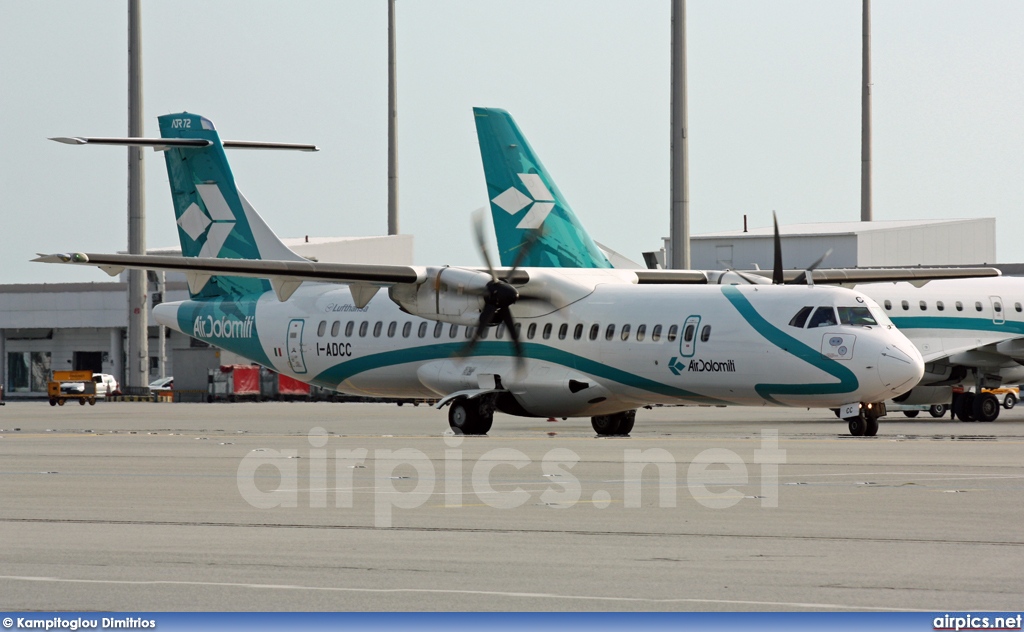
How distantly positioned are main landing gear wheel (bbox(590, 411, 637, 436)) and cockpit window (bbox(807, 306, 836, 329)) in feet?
16.1

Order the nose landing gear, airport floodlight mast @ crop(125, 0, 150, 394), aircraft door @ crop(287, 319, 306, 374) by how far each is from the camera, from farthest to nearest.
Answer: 1. airport floodlight mast @ crop(125, 0, 150, 394)
2. aircraft door @ crop(287, 319, 306, 374)
3. the nose landing gear

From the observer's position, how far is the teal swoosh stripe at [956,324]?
35.7 metres

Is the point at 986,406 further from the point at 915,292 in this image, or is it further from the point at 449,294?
the point at 449,294

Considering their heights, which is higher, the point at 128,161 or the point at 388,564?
the point at 128,161

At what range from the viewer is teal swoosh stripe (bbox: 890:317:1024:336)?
1404 inches

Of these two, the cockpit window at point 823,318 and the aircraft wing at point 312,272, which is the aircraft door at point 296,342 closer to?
the aircraft wing at point 312,272

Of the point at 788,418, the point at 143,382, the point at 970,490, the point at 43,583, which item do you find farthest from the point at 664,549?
the point at 143,382

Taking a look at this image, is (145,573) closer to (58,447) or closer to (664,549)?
(664,549)

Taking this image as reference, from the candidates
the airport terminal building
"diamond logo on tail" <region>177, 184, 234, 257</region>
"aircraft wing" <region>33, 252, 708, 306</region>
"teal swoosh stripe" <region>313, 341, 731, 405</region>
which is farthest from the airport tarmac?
the airport terminal building

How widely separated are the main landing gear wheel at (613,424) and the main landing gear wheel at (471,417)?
2216mm

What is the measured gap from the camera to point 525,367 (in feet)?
95.1

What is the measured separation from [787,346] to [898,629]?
18.6 metres

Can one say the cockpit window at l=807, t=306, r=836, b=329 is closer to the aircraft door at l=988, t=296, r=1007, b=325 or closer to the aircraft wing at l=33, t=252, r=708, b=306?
the aircraft wing at l=33, t=252, r=708, b=306

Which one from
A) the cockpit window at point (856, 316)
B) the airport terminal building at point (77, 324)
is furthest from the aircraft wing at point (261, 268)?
the airport terminal building at point (77, 324)
